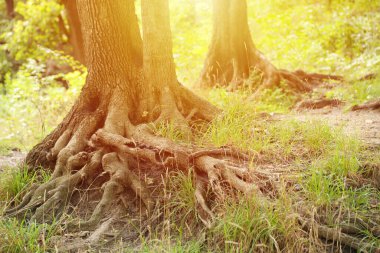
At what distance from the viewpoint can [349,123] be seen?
6.15m

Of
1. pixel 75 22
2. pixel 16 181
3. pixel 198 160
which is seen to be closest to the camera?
pixel 198 160

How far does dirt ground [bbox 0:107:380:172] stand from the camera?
5.24 meters

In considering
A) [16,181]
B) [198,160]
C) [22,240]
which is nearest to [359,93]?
[198,160]

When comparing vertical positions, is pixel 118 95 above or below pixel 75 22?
below

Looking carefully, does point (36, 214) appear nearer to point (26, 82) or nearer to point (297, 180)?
point (297, 180)

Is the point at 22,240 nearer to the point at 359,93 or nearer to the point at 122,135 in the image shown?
the point at 122,135

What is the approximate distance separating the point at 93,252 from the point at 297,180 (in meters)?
1.92

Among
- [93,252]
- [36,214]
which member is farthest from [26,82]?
[93,252]

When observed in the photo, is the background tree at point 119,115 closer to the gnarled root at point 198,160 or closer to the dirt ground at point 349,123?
the gnarled root at point 198,160

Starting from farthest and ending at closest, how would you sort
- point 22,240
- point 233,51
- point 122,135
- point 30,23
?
point 30,23 < point 233,51 < point 122,135 < point 22,240

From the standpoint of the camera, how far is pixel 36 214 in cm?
412

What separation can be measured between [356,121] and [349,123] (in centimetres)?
13

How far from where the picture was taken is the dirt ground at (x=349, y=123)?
5.24 metres

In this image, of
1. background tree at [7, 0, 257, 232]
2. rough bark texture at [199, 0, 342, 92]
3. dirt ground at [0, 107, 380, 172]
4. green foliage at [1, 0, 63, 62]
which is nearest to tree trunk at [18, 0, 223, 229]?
background tree at [7, 0, 257, 232]
